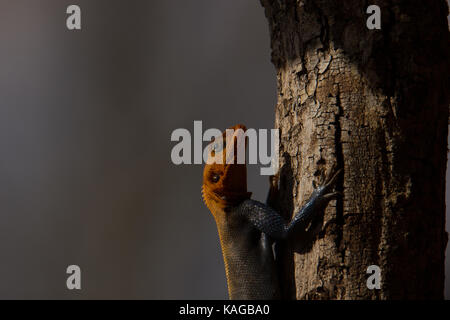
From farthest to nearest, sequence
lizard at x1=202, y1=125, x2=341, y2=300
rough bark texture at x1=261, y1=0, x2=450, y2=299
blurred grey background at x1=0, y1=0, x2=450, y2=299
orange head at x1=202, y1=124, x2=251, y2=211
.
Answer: blurred grey background at x1=0, y1=0, x2=450, y2=299
orange head at x1=202, y1=124, x2=251, y2=211
lizard at x1=202, y1=125, x2=341, y2=300
rough bark texture at x1=261, y1=0, x2=450, y2=299

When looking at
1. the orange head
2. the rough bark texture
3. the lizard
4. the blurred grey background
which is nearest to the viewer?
the rough bark texture

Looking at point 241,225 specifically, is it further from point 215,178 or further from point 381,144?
point 381,144

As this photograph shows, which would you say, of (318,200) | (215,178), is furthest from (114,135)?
(318,200)

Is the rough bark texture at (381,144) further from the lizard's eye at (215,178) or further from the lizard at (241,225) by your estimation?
the lizard's eye at (215,178)

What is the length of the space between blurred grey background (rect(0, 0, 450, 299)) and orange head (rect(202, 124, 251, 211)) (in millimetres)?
2671

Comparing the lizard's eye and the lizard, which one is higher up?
the lizard's eye

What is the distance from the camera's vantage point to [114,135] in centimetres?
595

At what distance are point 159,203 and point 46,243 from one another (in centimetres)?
150

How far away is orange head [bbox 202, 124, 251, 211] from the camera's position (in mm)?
2852

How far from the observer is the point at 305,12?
7.58ft

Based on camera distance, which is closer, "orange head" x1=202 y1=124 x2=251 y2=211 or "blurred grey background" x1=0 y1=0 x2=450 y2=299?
"orange head" x1=202 y1=124 x2=251 y2=211

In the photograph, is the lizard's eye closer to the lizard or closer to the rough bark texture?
the lizard

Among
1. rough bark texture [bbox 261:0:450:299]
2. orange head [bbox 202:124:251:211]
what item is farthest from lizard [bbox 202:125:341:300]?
rough bark texture [bbox 261:0:450:299]

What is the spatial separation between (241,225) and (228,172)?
34 cm
